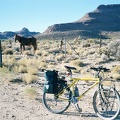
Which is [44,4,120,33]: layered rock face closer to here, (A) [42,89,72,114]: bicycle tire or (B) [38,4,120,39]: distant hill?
(B) [38,4,120,39]: distant hill

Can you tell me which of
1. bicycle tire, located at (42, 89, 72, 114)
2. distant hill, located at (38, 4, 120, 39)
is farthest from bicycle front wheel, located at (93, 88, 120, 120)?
distant hill, located at (38, 4, 120, 39)

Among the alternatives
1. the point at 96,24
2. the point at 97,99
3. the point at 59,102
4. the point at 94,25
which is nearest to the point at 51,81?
the point at 59,102

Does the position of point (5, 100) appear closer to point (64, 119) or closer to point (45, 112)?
point (45, 112)

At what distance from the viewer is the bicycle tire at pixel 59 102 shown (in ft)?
28.7

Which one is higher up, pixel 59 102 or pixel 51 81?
pixel 51 81

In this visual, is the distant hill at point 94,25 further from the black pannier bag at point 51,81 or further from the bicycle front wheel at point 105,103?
the bicycle front wheel at point 105,103

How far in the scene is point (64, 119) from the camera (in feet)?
27.1

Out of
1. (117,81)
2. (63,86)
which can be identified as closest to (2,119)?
A: (63,86)

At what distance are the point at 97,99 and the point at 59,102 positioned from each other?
141cm

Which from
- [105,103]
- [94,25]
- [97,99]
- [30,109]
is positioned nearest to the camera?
[105,103]

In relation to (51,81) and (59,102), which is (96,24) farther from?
(51,81)

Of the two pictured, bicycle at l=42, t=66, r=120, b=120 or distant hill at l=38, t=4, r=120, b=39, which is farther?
distant hill at l=38, t=4, r=120, b=39

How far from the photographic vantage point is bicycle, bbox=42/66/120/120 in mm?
7953

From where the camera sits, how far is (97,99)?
841cm
